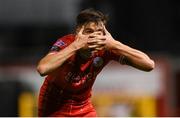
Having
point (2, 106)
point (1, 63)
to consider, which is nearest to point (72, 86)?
point (2, 106)

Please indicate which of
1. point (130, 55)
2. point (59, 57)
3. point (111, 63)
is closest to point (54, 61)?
point (59, 57)

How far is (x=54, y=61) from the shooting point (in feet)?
20.6

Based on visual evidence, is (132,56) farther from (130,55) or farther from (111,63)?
(111,63)

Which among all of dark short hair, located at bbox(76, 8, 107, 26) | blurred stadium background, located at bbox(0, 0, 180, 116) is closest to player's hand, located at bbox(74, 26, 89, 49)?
Result: dark short hair, located at bbox(76, 8, 107, 26)

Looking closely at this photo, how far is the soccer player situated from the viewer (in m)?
6.33

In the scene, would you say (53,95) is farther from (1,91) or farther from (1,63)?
(1,63)

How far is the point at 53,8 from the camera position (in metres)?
15.2

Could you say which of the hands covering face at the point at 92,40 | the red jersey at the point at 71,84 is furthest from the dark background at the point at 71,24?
Result: the hands covering face at the point at 92,40

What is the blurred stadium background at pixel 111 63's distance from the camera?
12.9m

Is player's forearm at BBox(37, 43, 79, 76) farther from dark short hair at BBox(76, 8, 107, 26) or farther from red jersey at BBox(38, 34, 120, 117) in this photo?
dark short hair at BBox(76, 8, 107, 26)

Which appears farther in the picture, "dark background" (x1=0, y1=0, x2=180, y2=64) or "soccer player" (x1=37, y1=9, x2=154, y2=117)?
"dark background" (x1=0, y1=0, x2=180, y2=64)

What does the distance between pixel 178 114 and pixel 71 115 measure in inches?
262

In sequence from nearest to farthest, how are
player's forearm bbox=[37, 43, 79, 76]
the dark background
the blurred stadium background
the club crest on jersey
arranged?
player's forearm bbox=[37, 43, 79, 76] → the club crest on jersey → the blurred stadium background → the dark background

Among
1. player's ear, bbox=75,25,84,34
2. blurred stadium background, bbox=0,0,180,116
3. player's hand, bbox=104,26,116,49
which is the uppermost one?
player's ear, bbox=75,25,84,34
